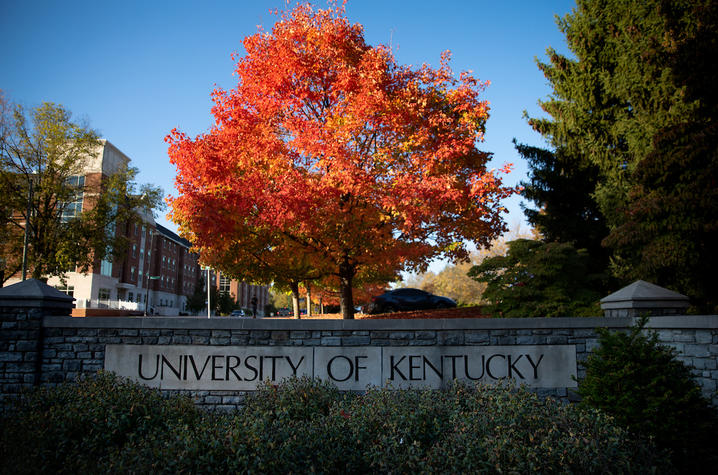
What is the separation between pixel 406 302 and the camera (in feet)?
82.6

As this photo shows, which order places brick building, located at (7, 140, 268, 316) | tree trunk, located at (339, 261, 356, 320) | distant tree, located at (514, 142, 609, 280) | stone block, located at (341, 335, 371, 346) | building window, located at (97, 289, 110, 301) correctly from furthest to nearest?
building window, located at (97, 289, 110, 301)
brick building, located at (7, 140, 268, 316)
distant tree, located at (514, 142, 609, 280)
tree trunk, located at (339, 261, 356, 320)
stone block, located at (341, 335, 371, 346)

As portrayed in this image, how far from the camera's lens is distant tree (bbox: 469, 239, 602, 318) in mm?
12790

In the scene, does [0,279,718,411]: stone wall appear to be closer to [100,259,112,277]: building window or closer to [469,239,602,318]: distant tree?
[469,239,602,318]: distant tree

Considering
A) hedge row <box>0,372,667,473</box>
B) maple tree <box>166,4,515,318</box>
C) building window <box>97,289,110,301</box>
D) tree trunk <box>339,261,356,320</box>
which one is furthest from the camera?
building window <box>97,289,110,301</box>

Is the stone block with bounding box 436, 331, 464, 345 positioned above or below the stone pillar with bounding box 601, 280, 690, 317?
below

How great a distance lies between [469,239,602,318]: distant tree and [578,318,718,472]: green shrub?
6126 millimetres

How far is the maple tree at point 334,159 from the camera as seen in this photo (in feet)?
38.3

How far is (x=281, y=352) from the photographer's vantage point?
7938 mm

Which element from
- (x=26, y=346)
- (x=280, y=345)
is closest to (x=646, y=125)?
(x=280, y=345)

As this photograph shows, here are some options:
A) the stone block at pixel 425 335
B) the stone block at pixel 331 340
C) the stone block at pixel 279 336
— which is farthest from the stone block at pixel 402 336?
the stone block at pixel 279 336

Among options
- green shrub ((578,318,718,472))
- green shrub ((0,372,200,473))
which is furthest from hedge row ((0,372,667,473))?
green shrub ((578,318,718,472))

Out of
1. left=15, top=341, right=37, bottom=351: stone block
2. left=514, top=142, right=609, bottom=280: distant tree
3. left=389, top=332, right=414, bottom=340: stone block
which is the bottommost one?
left=15, top=341, right=37, bottom=351: stone block

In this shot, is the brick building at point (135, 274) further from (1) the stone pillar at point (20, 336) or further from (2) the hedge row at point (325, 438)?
(2) the hedge row at point (325, 438)

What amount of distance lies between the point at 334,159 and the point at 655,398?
27.1 feet
